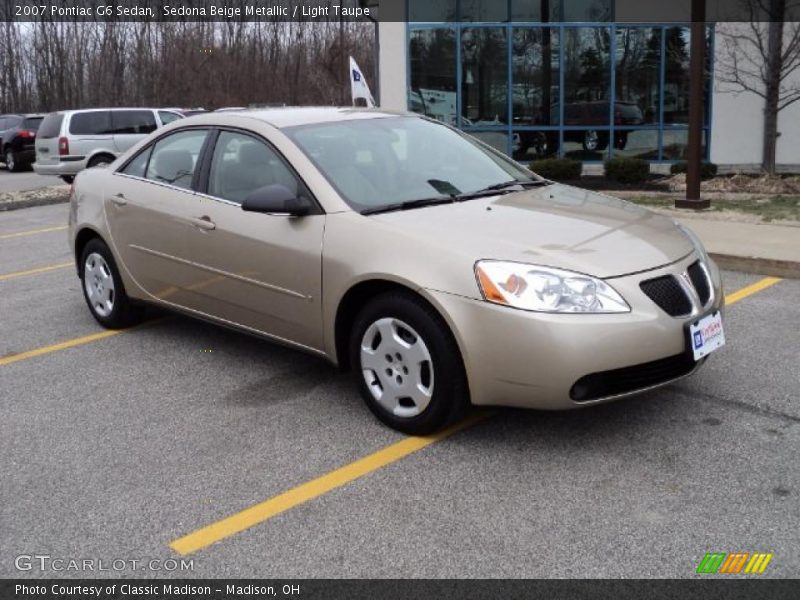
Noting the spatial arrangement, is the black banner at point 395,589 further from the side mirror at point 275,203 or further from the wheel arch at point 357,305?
the side mirror at point 275,203

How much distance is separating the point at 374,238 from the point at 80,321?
11.0ft

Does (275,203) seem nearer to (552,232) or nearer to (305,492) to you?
(552,232)

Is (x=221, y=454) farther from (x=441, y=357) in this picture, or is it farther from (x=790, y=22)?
(x=790, y=22)

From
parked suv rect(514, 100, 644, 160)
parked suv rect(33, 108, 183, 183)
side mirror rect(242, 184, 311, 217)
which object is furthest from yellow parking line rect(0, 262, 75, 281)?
parked suv rect(514, 100, 644, 160)

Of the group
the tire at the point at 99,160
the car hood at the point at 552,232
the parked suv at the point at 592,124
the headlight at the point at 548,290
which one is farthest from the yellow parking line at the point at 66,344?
the parked suv at the point at 592,124

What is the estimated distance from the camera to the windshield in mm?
4598

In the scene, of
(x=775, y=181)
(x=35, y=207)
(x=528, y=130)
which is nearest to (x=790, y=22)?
(x=775, y=181)

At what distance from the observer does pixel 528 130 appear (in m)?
18.1

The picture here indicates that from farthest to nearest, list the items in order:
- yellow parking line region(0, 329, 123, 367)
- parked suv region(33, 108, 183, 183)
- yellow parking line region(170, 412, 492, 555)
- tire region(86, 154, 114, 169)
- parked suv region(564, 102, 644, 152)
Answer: parked suv region(33, 108, 183, 183), tire region(86, 154, 114, 169), parked suv region(564, 102, 644, 152), yellow parking line region(0, 329, 123, 367), yellow parking line region(170, 412, 492, 555)

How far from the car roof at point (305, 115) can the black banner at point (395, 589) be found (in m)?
2.79

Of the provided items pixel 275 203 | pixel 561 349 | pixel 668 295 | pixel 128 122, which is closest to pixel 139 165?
pixel 275 203

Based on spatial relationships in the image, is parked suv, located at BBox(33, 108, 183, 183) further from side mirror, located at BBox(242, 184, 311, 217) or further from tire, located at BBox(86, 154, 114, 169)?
side mirror, located at BBox(242, 184, 311, 217)

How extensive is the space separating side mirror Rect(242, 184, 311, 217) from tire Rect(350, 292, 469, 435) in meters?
0.66

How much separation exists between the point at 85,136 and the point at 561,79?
33.6 ft
